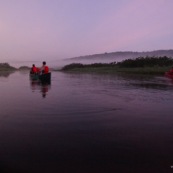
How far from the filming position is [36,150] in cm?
761

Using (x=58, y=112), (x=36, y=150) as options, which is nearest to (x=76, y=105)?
(x=58, y=112)

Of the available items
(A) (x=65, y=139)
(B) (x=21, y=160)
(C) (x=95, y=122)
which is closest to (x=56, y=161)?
(B) (x=21, y=160)

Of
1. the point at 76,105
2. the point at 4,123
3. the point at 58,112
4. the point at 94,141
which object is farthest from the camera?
the point at 76,105

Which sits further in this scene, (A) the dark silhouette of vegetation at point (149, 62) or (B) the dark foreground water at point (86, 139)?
(A) the dark silhouette of vegetation at point (149, 62)

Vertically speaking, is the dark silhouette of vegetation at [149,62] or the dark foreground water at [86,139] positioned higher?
the dark silhouette of vegetation at [149,62]

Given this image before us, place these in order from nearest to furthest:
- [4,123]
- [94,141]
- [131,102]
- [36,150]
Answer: [36,150] → [94,141] → [4,123] → [131,102]

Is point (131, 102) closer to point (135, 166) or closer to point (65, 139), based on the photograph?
point (65, 139)

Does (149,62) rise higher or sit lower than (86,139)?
higher

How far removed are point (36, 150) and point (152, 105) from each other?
28.4ft

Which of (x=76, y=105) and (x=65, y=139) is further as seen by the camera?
(x=76, y=105)

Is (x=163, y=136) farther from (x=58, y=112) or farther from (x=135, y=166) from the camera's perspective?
(x=58, y=112)

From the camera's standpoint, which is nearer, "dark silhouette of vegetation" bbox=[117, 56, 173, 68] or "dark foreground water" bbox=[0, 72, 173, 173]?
"dark foreground water" bbox=[0, 72, 173, 173]

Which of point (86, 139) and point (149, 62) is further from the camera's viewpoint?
point (149, 62)

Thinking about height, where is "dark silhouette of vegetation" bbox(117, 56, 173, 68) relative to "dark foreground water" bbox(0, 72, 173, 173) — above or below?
above
